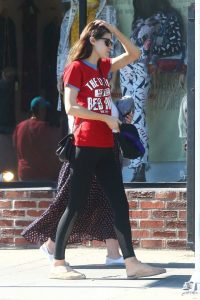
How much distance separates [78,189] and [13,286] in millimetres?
893

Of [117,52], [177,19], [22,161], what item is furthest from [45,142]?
[177,19]

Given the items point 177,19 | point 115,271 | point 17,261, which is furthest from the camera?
point 177,19

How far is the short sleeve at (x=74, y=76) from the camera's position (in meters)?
7.30

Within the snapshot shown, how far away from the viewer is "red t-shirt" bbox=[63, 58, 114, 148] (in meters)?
7.32

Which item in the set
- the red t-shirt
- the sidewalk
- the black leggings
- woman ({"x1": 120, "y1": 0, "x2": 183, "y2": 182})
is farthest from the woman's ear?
woman ({"x1": 120, "y1": 0, "x2": 183, "y2": 182})

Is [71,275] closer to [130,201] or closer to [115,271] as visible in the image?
[115,271]

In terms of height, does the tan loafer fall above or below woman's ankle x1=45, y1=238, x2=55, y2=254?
below

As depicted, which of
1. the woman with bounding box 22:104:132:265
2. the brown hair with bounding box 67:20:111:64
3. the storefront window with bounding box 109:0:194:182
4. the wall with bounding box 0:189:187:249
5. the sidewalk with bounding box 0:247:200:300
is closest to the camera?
the sidewalk with bounding box 0:247:200:300

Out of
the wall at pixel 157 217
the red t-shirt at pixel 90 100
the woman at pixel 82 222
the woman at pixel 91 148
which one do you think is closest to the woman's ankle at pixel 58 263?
the woman at pixel 91 148

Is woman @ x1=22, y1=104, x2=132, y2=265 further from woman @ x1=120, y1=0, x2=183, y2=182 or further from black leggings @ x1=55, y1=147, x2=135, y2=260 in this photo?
woman @ x1=120, y1=0, x2=183, y2=182

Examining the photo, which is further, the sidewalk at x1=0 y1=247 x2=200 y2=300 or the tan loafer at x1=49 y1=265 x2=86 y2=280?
the tan loafer at x1=49 y1=265 x2=86 y2=280

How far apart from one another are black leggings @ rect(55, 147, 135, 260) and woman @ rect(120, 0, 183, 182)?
1976mm

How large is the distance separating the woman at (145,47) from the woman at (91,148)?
78.4 inches

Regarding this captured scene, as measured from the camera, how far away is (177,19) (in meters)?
9.38
